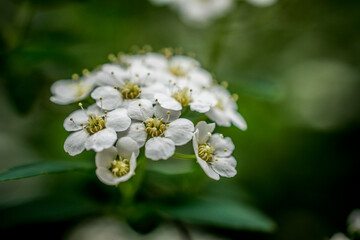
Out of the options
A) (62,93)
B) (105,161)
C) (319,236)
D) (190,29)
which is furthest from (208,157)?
(190,29)

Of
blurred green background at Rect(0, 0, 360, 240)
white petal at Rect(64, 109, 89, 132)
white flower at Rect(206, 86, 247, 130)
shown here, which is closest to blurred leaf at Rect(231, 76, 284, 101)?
blurred green background at Rect(0, 0, 360, 240)

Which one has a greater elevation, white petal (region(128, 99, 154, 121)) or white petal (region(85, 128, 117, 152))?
white petal (region(128, 99, 154, 121))

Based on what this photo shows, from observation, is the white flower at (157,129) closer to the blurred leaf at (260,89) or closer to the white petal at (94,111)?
the white petal at (94,111)

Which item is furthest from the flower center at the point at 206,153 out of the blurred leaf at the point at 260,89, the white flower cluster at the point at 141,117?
the blurred leaf at the point at 260,89

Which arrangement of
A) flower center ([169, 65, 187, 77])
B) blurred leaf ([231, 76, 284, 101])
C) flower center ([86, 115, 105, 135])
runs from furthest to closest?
blurred leaf ([231, 76, 284, 101]) < flower center ([169, 65, 187, 77]) < flower center ([86, 115, 105, 135])

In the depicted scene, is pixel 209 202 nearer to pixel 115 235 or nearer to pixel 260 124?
pixel 115 235

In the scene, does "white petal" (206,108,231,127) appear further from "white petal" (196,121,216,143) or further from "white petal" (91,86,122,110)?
"white petal" (91,86,122,110)
